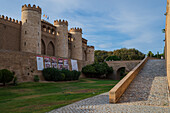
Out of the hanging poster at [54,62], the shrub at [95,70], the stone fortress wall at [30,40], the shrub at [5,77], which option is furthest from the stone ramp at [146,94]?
the shrub at [95,70]

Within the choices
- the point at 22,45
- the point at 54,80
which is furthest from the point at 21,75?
the point at 22,45

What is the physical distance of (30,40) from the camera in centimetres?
2645

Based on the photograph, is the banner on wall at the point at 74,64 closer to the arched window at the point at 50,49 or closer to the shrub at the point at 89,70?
the shrub at the point at 89,70

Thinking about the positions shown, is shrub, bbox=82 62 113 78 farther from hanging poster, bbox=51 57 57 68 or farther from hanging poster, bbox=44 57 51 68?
hanging poster, bbox=44 57 51 68

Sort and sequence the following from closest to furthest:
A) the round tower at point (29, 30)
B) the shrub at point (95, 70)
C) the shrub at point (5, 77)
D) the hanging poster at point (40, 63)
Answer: the shrub at point (5, 77)
the hanging poster at point (40, 63)
the round tower at point (29, 30)
the shrub at point (95, 70)

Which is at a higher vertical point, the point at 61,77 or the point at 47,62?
the point at 47,62

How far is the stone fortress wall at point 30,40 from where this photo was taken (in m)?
19.9

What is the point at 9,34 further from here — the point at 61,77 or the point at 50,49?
the point at 61,77

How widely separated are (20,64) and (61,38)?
52.7 feet

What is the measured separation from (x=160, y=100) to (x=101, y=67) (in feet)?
87.1

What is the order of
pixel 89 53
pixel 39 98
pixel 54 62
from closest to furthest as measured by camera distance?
pixel 39 98, pixel 54 62, pixel 89 53

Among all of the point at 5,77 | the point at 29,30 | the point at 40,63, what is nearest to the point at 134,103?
the point at 5,77

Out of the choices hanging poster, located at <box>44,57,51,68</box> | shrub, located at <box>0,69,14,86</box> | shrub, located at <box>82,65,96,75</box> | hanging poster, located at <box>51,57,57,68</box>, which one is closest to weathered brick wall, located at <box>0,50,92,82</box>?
hanging poster, located at <box>44,57,51,68</box>

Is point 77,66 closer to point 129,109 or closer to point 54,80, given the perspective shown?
point 54,80
